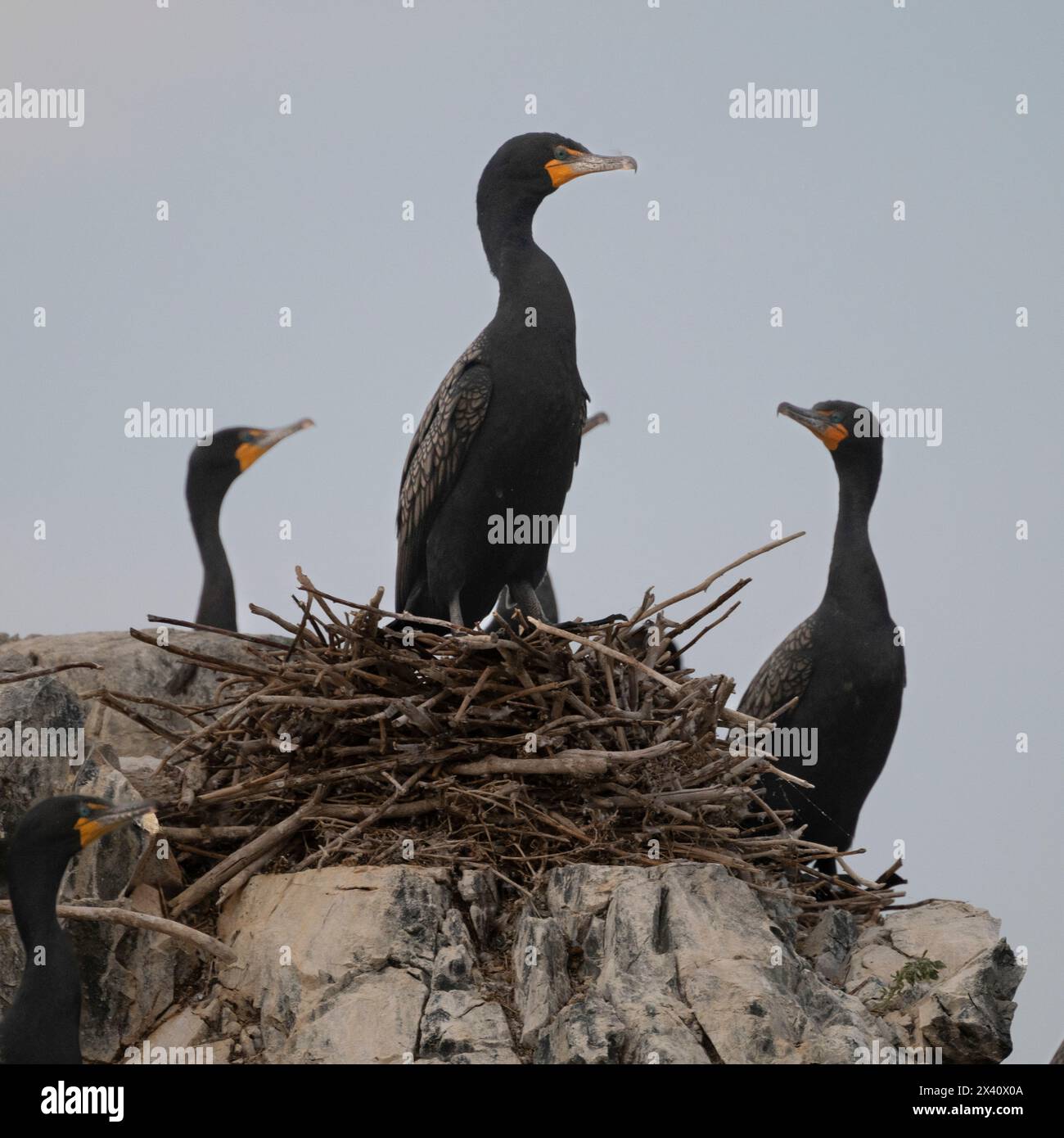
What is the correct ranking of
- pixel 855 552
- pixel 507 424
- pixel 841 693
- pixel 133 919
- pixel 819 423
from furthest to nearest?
pixel 819 423
pixel 855 552
pixel 841 693
pixel 507 424
pixel 133 919

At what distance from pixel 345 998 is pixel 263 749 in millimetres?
1294

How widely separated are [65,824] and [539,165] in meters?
4.18

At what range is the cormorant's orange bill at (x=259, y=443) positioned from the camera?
1302cm

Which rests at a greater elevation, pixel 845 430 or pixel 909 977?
pixel 845 430

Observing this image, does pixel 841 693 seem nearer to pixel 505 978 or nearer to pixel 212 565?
pixel 505 978

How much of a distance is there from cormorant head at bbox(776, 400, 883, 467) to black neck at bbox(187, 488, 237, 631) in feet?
16.2

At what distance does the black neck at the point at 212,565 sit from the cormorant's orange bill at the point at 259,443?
0.38 m

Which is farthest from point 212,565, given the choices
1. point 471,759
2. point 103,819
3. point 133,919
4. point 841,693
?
point 103,819

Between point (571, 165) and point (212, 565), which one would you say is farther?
point (212, 565)

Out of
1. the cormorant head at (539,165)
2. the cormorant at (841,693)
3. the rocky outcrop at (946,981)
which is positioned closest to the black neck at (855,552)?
the cormorant at (841,693)

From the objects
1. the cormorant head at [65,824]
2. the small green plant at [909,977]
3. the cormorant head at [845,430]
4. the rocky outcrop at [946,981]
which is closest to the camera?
the cormorant head at [65,824]

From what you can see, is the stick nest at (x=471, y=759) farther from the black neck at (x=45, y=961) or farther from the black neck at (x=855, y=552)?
the black neck at (x=855, y=552)

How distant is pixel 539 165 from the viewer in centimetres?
838
